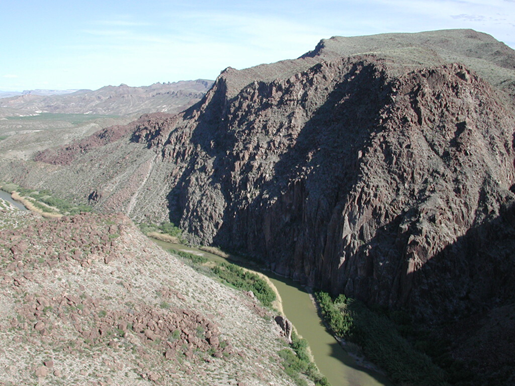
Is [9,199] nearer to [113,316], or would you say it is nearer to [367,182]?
[113,316]

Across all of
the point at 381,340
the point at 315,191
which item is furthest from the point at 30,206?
the point at 381,340

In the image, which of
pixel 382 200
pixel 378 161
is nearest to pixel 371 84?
pixel 378 161

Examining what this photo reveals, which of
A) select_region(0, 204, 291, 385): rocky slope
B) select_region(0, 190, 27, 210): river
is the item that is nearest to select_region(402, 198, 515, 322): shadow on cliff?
select_region(0, 204, 291, 385): rocky slope

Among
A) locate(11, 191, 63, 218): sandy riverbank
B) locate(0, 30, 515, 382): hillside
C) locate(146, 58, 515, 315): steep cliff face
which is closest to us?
locate(0, 30, 515, 382): hillside

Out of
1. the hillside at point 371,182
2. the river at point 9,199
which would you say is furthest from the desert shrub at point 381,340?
the river at point 9,199

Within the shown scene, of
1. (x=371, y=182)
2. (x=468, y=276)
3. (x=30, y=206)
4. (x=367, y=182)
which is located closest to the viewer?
(x=468, y=276)

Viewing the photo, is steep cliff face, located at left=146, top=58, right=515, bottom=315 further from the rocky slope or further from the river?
the river
